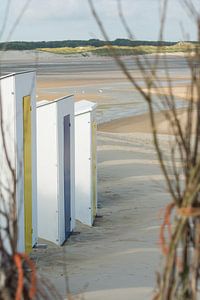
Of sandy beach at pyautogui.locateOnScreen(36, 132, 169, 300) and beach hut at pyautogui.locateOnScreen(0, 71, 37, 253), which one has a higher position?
beach hut at pyautogui.locateOnScreen(0, 71, 37, 253)

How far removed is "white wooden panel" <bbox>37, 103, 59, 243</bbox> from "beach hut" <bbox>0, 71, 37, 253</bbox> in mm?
809

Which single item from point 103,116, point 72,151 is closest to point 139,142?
point 103,116

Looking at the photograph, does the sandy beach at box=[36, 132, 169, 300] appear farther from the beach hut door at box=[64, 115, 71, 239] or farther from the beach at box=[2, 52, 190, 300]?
the beach hut door at box=[64, 115, 71, 239]

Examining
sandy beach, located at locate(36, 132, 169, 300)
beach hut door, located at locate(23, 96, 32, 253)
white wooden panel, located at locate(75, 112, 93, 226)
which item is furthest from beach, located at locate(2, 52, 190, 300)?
beach hut door, located at locate(23, 96, 32, 253)

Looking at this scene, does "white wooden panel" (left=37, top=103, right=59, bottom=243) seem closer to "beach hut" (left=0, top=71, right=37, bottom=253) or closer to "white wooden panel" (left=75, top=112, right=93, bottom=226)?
"beach hut" (left=0, top=71, right=37, bottom=253)

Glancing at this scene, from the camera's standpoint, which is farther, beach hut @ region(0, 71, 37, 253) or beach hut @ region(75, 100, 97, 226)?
beach hut @ region(75, 100, 97, 226)

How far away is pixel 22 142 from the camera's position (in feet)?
25.3

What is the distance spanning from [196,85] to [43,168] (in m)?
6.46

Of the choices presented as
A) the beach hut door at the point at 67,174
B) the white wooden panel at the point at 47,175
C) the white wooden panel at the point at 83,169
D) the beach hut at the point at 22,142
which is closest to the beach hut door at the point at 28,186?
the beach hut at the point at 22,142

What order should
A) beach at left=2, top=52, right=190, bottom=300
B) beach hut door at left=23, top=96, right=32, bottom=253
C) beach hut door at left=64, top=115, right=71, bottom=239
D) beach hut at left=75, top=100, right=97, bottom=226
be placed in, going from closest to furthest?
beach at left=2, top=52, right=190, bottom=300 → beach hut door at left=23, top=96, right=32, bottom=253 → beach hut door at left=64, top=115, right=71, bottom=239 → beach hut at left=75, top=100, right=97, bottom=226

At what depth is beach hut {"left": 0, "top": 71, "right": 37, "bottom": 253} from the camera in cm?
717

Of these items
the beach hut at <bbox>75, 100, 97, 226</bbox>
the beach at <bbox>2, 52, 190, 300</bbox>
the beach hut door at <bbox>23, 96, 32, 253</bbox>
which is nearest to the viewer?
the beach at <bbox>2, 52, 190, 300</bbox>

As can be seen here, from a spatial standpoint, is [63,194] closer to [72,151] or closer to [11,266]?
[72,151]

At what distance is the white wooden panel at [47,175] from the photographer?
956 cm
